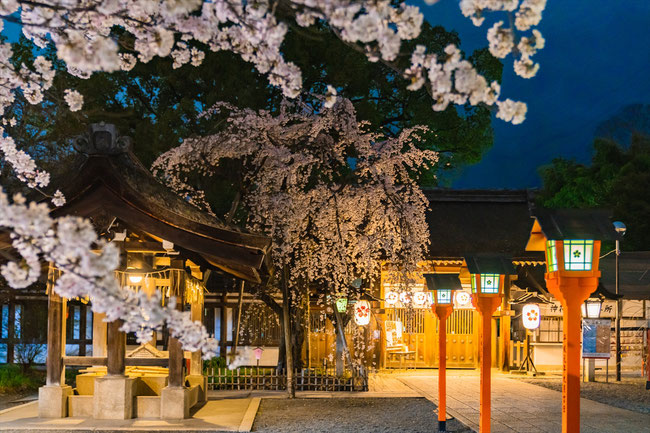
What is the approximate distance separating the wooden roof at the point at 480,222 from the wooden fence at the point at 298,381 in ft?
21.7

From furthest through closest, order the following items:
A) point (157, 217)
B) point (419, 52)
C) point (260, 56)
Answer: point (157, 217) < point (260, 56) < point (419, 52)

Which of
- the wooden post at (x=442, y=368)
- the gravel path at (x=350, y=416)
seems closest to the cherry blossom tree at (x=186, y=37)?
the wooden post at (x=442, y=368)

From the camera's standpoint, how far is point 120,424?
11.2m

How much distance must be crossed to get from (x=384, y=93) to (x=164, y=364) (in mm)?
10374

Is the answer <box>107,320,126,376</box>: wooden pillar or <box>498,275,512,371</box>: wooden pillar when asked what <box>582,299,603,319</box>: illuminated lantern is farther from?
<box>107,320,126,376</box>: wooden pillar

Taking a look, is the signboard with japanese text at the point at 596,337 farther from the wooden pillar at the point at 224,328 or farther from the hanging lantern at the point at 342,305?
the wooden pillar at the point at 224,328

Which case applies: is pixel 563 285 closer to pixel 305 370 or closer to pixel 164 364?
pixel 164 364

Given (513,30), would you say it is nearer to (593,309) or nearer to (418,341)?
(593,309)

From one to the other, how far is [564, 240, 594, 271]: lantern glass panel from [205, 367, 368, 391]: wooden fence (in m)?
10.3

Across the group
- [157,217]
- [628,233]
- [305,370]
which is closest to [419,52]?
[157,217]

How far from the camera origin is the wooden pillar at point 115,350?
Answer: 11.4 meters

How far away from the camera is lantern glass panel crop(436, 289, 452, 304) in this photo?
11.4 m

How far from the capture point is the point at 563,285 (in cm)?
707

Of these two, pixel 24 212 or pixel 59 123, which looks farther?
pixel 59 123
